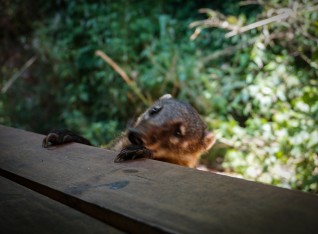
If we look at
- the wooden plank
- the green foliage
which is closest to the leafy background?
the green foliage

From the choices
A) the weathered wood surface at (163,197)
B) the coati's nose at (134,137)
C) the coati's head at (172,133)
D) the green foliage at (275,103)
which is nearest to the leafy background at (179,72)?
the green foliage at (275,103)

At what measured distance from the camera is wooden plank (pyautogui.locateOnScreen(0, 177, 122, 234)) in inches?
32.5

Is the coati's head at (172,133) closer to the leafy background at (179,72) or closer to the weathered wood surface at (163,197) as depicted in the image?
the weathered wood surface at (163,197)

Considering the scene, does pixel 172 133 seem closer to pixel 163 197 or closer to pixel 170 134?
pixel 170 134

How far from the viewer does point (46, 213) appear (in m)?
0.91

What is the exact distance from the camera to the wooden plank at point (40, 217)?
2.71 ft

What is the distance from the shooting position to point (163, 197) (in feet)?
3.15

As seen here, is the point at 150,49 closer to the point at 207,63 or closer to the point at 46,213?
the point at 207,63

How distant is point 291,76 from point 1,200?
17.1ft

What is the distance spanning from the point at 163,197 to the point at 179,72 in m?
5.29

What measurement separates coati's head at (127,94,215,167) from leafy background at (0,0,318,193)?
1.70 meters

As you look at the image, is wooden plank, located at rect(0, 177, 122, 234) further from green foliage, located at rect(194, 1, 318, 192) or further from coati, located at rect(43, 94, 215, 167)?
green foliage, located at rect(194, 1, 318, 192)

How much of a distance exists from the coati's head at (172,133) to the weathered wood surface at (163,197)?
1143mm

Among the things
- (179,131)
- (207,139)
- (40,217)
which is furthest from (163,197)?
(207,139)
